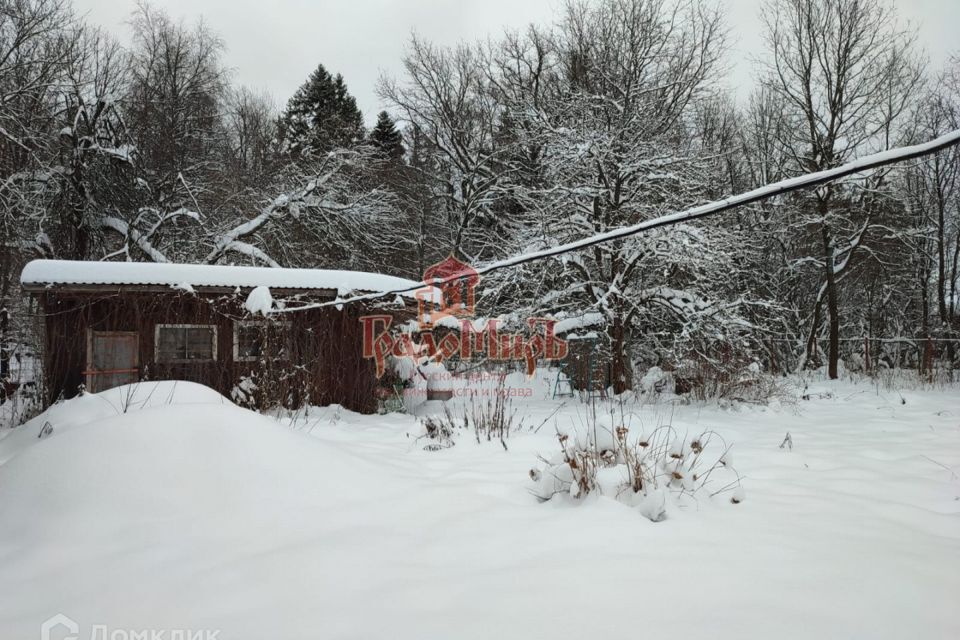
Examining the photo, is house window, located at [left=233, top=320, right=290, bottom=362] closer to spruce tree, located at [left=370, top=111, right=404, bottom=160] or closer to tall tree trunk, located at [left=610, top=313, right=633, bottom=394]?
tall tree trunk, located at [left=610, top=313, right=633, bottom=394]

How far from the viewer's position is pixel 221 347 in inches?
303

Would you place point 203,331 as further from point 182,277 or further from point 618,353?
point 618,353

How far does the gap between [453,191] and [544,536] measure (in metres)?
17.2

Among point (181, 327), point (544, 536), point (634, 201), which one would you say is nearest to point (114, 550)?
point (544, 536)

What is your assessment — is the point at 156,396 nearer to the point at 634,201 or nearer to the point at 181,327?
the point at 181,327

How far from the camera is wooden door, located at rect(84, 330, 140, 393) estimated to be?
7242 mm

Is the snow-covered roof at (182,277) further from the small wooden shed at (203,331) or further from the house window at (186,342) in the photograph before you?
the house window at (186,342)

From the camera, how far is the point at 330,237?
47.7ft

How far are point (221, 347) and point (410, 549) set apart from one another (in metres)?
6.94

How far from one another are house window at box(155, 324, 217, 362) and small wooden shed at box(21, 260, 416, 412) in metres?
0.01

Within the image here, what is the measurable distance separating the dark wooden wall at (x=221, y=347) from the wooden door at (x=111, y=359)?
3.3 inches

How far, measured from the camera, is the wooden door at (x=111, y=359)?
724 centimetres

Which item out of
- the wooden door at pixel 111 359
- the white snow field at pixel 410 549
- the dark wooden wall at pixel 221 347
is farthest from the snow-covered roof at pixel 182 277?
the white snow field at pixel 410 549

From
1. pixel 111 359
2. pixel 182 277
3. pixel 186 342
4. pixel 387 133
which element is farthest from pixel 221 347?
pixel 387 133
